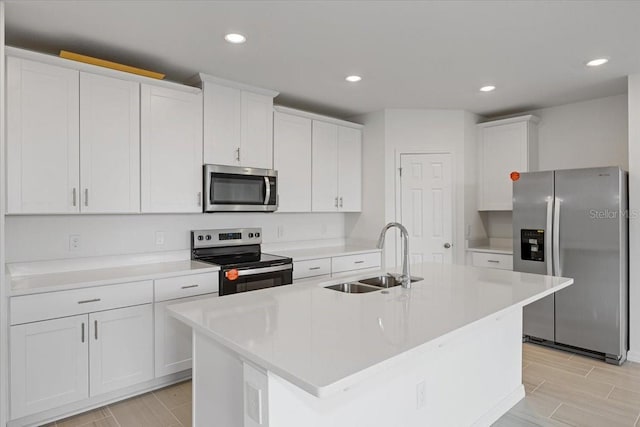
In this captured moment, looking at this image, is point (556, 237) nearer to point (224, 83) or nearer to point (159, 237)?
point (224, 83)

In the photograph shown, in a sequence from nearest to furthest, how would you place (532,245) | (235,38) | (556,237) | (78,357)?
(78,357)
(235,38)
(556,237)
(532,245)

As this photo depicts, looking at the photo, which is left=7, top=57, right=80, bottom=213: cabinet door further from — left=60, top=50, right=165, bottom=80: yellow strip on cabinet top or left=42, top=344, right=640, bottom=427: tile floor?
left=42, top=344, right=640, bottom=427: tile floor

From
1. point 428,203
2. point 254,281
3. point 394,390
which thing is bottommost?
point 394,390

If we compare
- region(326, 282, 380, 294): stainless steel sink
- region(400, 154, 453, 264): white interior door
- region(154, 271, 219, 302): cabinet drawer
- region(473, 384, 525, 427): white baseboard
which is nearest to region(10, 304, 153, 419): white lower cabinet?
region(154, 271, 219, 302): cabinet drawer

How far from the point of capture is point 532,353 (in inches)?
143

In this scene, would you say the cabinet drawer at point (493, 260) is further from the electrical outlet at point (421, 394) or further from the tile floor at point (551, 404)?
the electrical outlet at point (421, 394)

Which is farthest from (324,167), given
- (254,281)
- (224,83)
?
(254,281)

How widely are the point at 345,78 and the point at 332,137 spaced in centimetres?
103

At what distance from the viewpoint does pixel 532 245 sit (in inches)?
151

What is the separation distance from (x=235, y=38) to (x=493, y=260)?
347cm

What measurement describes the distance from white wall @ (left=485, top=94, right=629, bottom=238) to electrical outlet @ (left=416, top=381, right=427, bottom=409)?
3.45m

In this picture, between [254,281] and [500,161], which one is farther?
[500,161]

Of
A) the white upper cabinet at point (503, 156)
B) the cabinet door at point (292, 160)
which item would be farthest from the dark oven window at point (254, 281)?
the white upper cabinet at point (503, 156)

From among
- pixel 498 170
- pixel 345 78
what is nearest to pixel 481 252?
pixel 498 170
